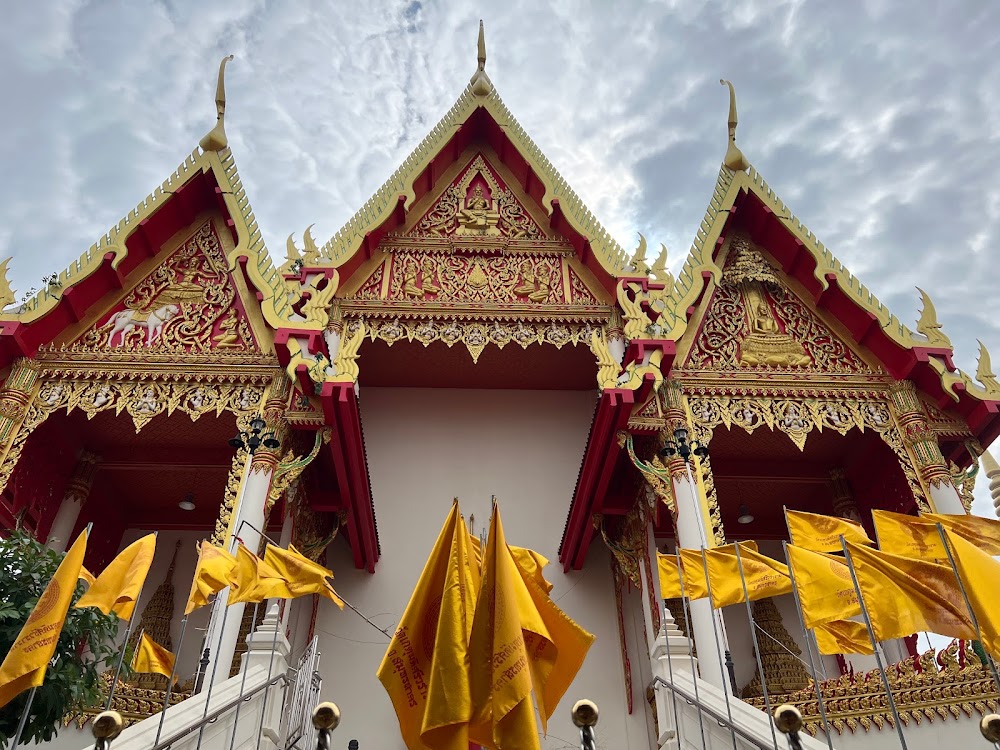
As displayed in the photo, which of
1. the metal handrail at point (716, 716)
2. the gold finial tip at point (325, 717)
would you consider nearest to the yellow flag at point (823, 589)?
the metal handrail at point (716, 716)

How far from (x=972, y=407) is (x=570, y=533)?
14.5 feet

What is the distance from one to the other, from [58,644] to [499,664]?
274 centimetres

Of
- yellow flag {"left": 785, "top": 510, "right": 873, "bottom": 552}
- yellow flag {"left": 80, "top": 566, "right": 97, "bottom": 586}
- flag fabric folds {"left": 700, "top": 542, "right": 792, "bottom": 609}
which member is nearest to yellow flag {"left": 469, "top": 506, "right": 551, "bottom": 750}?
flag fabric folds {"left": 700, "top": 542, "right": 792, "bottom": 609}

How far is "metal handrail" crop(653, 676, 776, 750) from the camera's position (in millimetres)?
3387

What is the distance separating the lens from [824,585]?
423 cm

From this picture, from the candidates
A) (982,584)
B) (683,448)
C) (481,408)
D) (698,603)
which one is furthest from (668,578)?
(481,408)

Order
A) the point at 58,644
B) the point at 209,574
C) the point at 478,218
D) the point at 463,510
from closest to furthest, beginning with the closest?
the point at 58,644 < the point at 209,574 < the point at 463,510 < the point at 478,218

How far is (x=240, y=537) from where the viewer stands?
6.36 m

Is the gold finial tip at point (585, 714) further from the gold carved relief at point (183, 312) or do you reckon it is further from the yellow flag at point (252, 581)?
the gold carved relief at point (183, 312)

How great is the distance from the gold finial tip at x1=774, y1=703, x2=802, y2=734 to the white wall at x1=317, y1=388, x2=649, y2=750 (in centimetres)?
568

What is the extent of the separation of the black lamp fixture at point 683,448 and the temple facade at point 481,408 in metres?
0.02

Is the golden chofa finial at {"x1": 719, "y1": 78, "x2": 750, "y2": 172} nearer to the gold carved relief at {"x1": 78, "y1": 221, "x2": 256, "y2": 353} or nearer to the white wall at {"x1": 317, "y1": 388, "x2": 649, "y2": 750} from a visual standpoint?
the white wall at {"x1": 317, "y1": 388, "x2": 649, "y2": 750}

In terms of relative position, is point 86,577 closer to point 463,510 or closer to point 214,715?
point 214,715

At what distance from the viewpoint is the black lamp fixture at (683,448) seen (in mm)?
6887
